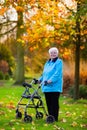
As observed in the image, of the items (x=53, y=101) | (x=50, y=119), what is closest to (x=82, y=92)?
(x=53, y=101)

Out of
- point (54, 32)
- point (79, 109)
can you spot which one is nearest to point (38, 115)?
point (79, 109)

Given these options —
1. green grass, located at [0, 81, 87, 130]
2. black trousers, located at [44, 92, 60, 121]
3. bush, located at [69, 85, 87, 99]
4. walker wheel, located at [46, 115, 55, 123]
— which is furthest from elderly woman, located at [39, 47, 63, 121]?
bush, located at [69, 85, 87, 99]

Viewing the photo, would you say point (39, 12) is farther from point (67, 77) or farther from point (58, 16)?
point (67, 77)

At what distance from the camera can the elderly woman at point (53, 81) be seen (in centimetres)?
1219

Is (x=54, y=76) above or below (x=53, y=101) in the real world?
above

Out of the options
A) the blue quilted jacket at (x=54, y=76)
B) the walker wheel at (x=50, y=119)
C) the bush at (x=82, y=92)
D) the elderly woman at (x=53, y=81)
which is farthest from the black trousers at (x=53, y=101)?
the bush at (x=82, y=92)

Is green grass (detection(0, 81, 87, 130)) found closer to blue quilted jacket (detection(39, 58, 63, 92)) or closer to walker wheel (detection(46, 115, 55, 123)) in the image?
walker wheel (detection(46, 115, 55, 123))

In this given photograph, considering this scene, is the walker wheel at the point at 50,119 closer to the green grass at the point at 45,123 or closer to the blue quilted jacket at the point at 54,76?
the green grass at the point at 45,123

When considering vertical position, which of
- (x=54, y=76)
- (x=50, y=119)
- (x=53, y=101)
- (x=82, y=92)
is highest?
(x=54, y=76)

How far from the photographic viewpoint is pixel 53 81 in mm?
12125

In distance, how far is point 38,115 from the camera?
13008 mm

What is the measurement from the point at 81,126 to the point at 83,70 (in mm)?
12106

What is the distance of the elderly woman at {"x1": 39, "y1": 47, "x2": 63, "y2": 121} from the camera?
12.2 m

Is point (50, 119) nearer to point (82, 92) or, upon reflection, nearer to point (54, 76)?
point (54, 76)
